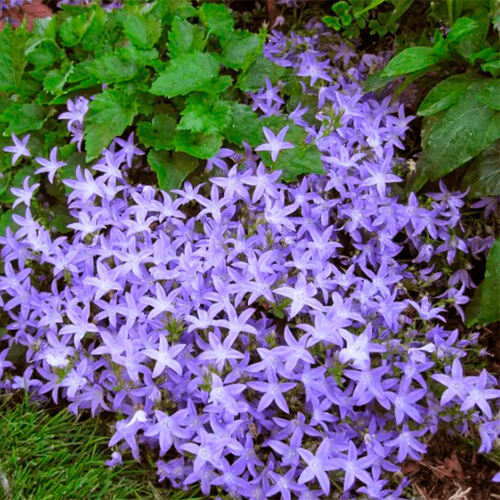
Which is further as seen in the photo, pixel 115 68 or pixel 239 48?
pixel 239 48

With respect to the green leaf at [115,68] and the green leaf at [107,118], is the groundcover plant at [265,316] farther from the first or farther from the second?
the green leaf at [115,68]

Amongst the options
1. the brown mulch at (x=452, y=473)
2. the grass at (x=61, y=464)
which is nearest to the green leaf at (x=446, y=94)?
the brown mulch at (x=452, y=473)

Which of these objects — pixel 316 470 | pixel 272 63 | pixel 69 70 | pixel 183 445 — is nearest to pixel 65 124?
pixel 69 70

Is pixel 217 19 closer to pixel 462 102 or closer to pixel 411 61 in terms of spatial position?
pixel 411 61

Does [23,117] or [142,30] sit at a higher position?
Result: [142,30]

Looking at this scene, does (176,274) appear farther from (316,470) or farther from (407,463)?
(407,463)

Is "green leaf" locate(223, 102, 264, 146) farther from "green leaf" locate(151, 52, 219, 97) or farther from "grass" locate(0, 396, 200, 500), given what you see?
"grass" locate(0, 396, 200, 500)

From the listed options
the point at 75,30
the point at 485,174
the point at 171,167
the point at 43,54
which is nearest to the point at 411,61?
the point at 485,174
